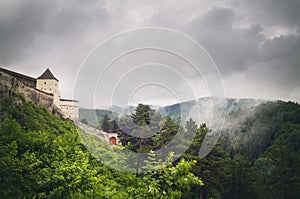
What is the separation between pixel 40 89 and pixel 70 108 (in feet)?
31.2

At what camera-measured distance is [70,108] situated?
75.9 m

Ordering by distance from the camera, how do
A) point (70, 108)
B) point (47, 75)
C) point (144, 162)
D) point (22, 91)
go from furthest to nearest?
point (70, 108) → point (47, 75) → point (22, 91) → point (144, 162)

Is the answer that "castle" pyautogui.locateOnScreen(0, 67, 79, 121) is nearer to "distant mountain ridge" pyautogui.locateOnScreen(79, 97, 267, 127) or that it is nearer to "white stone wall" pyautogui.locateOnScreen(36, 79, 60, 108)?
"white stone wall" pyautogui.locateOnScreen(36, 79, 60, 108)

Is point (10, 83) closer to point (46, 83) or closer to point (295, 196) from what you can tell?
point (46, 83)

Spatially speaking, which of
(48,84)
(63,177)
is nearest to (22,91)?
(48,84)

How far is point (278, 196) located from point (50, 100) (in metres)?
39.7

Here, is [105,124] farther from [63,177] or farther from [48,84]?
[63,177]

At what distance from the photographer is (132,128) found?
45.3 m

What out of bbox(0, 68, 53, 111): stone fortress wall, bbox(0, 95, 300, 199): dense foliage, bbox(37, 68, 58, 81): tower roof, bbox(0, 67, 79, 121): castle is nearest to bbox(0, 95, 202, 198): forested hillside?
bbox(0, 95, 300, 199): dense foliage

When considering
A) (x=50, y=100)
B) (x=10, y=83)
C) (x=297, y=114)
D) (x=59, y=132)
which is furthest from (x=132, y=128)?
(x=297, y=114)

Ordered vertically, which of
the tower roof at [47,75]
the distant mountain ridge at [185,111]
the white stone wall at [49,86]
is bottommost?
the distant mountain ridge at [185,111]

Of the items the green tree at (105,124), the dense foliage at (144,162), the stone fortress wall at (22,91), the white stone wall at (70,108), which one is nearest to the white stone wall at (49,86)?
the white stone wall at (70,108)

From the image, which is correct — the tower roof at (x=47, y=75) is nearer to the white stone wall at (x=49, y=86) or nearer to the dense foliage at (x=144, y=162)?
the white stone wall at (x=49, y=86)

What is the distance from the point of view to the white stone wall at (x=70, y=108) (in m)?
75.0
